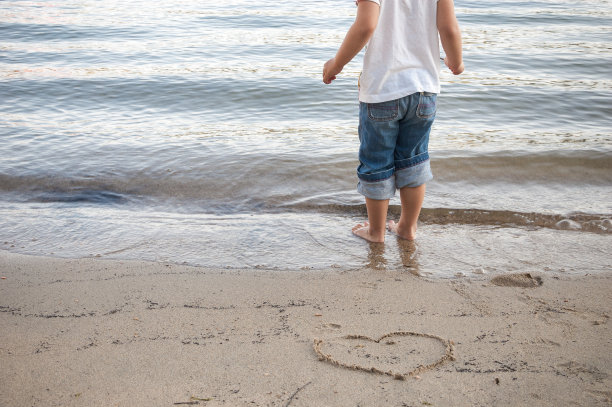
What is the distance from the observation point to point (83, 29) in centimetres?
1227

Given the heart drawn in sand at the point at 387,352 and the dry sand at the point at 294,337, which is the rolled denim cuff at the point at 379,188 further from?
→ the heart drawn in sand at the point at 387,352

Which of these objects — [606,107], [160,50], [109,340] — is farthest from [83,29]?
[109,340]

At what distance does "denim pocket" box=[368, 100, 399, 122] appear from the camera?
9.84 ft

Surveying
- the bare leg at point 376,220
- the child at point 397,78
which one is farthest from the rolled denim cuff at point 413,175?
the bare leg at point 376,220

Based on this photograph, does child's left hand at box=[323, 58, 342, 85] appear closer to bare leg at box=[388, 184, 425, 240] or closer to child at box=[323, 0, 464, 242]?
child at box=[323, 0, 464, 242]

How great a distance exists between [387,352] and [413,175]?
1357mm

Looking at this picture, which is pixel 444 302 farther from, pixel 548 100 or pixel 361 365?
pixel 548 100

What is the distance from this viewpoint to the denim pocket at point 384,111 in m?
3.00

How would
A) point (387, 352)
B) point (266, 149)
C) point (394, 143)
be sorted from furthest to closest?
point (266, 149) → point (394, 143) → point (387, 352)

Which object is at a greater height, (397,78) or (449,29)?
(449,29)

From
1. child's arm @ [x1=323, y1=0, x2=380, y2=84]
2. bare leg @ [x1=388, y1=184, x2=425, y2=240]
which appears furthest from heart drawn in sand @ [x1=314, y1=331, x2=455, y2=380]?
child's arm @ [x1=323, y1=0, x2=380, y2=84]

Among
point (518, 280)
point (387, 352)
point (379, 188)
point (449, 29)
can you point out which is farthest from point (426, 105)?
point (387, 352)

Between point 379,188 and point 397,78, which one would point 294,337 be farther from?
point 397,78

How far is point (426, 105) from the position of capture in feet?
9.97
